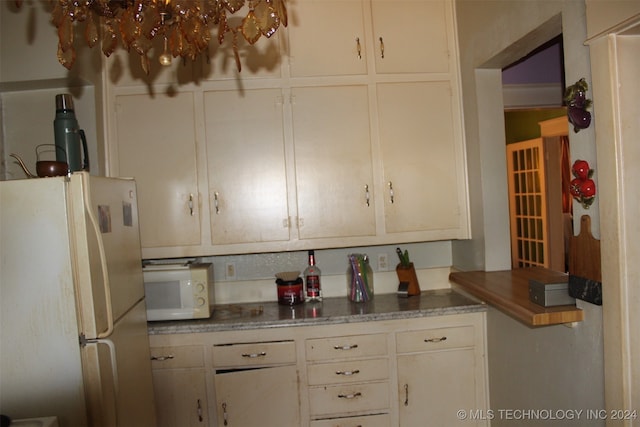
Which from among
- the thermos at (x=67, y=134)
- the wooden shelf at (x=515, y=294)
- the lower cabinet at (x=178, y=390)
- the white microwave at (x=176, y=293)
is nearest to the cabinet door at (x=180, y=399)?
the lower cabinet at (x=178, y=390)

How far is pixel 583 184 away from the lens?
1516mm

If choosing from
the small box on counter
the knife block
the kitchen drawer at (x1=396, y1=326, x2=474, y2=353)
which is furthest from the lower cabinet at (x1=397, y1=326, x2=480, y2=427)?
the small box on counter

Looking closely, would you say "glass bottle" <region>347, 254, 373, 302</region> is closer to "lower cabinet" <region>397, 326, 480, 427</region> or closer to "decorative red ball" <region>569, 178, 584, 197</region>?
"lower cabinet" <region>397, 326, 480, 427</region>

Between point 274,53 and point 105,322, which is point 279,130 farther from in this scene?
point 105,322

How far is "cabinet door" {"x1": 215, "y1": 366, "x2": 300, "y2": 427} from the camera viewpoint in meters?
2.33

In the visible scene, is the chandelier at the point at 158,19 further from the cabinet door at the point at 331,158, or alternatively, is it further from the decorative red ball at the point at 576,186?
the cabinet door at the point at 331,158

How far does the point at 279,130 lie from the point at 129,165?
33.5 inches

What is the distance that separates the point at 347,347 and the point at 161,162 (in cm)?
143

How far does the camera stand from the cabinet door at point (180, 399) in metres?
2.32

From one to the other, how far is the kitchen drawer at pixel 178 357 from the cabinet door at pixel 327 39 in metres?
1.59

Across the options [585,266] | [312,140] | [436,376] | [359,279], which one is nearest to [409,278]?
[359,279]

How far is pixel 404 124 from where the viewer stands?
262cm

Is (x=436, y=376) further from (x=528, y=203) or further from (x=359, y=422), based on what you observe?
(x=528, y=203)

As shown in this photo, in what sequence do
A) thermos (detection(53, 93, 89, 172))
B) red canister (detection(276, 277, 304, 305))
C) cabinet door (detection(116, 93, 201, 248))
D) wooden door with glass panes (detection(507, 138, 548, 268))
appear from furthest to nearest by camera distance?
wooden door with glass panes (detection(507, 138, 548, 268))
red canister (detection(276, 277, 304, 305))
cabinet door (detection(116, 93, 201, 248))
thermos (detection(53, 93, 89, 172))
